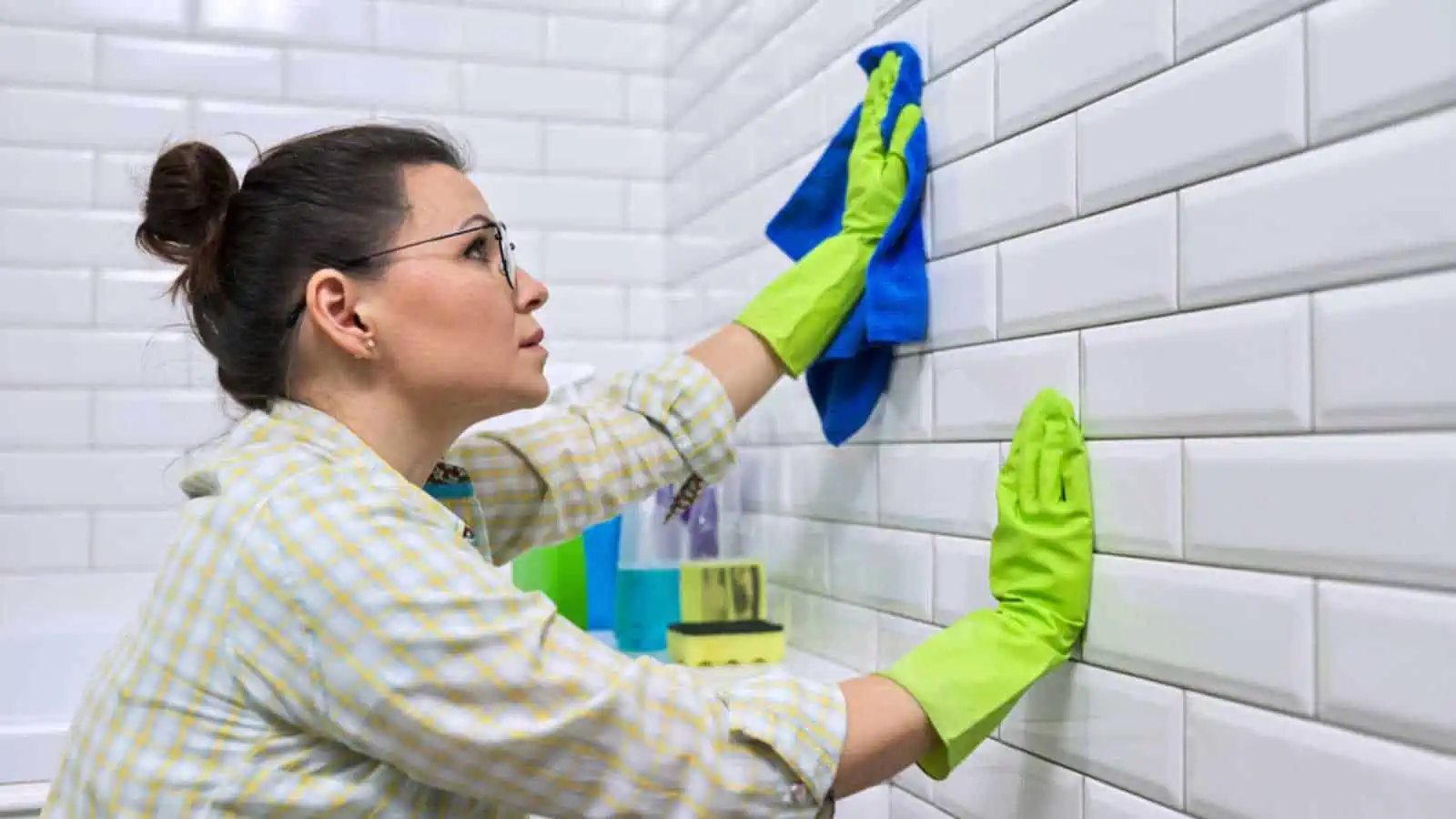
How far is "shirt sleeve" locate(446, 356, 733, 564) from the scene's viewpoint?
130cm

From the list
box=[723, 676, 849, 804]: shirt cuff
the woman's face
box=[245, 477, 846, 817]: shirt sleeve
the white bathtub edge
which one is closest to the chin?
the woman's face

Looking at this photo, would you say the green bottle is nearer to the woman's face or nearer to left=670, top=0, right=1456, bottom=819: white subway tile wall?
left=670, top=0, right=1456, bottom=819: white subway tile wall

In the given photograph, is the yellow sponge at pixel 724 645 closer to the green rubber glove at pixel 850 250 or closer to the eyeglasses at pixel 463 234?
the green rubber glove at pixel 850 250

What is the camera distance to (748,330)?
136 cm

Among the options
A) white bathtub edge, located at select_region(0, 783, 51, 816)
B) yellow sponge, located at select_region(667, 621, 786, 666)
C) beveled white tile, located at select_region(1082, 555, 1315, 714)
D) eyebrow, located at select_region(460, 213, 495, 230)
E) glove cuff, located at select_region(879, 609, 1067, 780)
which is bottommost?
white bathtub edge, located at select_region(0, 783, 51, 816)

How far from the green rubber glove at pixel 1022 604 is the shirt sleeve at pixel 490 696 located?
0.31ft

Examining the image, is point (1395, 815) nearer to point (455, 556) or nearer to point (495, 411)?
point (455, 556)

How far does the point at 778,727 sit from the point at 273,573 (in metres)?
0.35

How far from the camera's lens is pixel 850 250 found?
1296mm

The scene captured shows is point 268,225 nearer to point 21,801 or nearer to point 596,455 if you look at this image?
point 596,455

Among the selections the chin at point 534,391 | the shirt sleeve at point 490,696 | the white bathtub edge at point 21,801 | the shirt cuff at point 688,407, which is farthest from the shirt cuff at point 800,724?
the white bathtub edge at point 21,801

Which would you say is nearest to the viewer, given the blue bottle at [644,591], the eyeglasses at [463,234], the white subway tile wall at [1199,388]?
the white subway tile wall at [1199,388]

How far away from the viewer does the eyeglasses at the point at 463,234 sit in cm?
106

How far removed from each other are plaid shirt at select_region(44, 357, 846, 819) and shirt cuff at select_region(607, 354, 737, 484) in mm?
390
